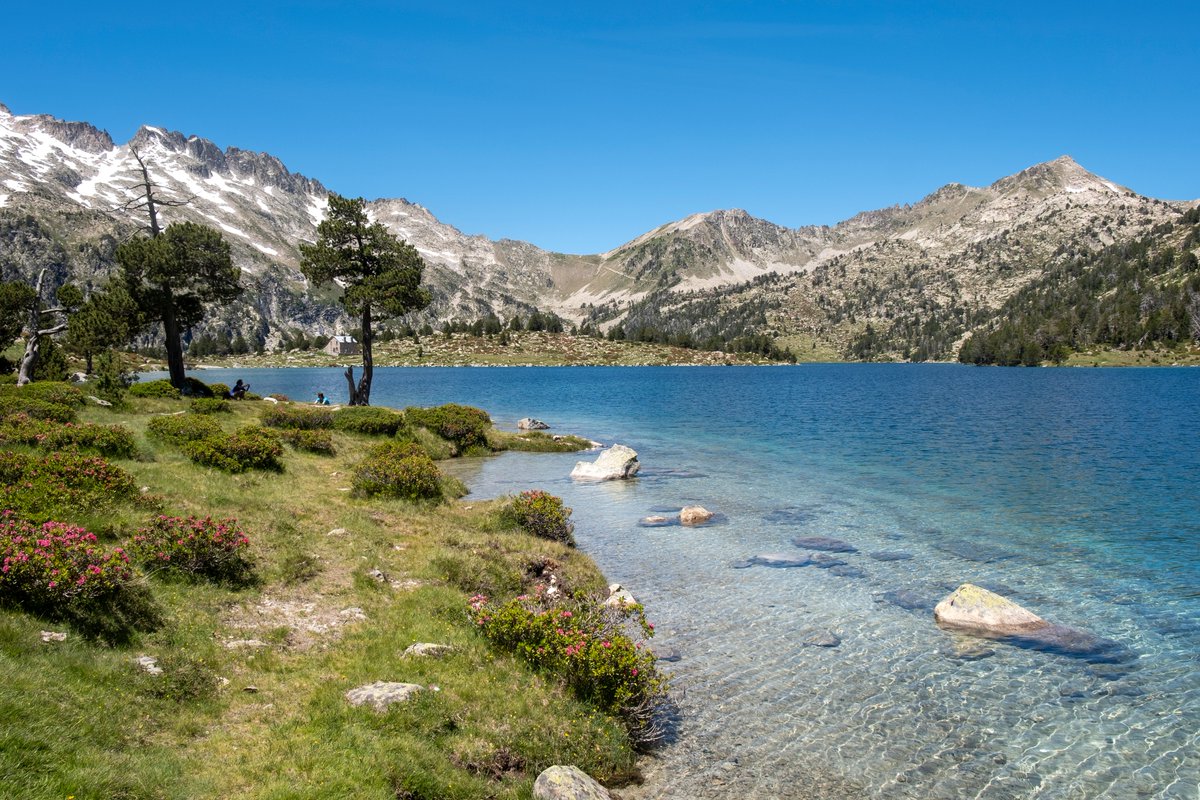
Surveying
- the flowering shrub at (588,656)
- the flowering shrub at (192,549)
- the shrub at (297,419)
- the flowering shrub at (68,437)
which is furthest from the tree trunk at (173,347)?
the flowering shrub at (588,656)

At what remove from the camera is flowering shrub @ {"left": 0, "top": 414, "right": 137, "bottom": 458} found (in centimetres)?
2505

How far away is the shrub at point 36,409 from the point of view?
31.2 m

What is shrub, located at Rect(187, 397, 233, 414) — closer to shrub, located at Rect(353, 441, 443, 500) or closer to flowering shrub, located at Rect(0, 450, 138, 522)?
shrub, located at Rect(353, 441, 443, 500)

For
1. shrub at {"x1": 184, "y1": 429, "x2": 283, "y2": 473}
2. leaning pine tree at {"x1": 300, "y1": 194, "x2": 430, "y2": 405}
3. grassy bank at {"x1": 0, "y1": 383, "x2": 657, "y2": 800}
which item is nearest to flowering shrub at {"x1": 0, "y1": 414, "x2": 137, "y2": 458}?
shrub at {"x1": 184, "y1": 429, "x2": 283, "y2": 473}

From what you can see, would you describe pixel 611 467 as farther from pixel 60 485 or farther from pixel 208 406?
pixel 60 485

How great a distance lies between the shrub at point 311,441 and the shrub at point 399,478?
8431 mm

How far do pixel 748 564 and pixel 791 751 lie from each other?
1175cm

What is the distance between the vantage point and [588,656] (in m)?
13.2

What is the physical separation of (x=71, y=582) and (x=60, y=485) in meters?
7.97

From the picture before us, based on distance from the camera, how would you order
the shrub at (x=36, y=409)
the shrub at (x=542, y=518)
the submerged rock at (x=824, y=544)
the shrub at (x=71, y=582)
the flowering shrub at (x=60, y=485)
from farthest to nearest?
the shrub at (x=36, y=409) < the submerged rock at (x=824, y=544) < the shrub at (x=542, y=518) < the flowering shrub at (x=60, y=485) < the shrub at (x=71, y=582)

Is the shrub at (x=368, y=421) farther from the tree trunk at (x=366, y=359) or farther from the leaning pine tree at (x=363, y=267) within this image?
the tree trunk at (x=366, y=359)

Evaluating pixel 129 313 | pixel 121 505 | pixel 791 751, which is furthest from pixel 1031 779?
pixel 129 313

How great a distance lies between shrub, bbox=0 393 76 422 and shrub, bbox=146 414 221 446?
4.06 meters

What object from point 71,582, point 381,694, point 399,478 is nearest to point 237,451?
point 399,478
